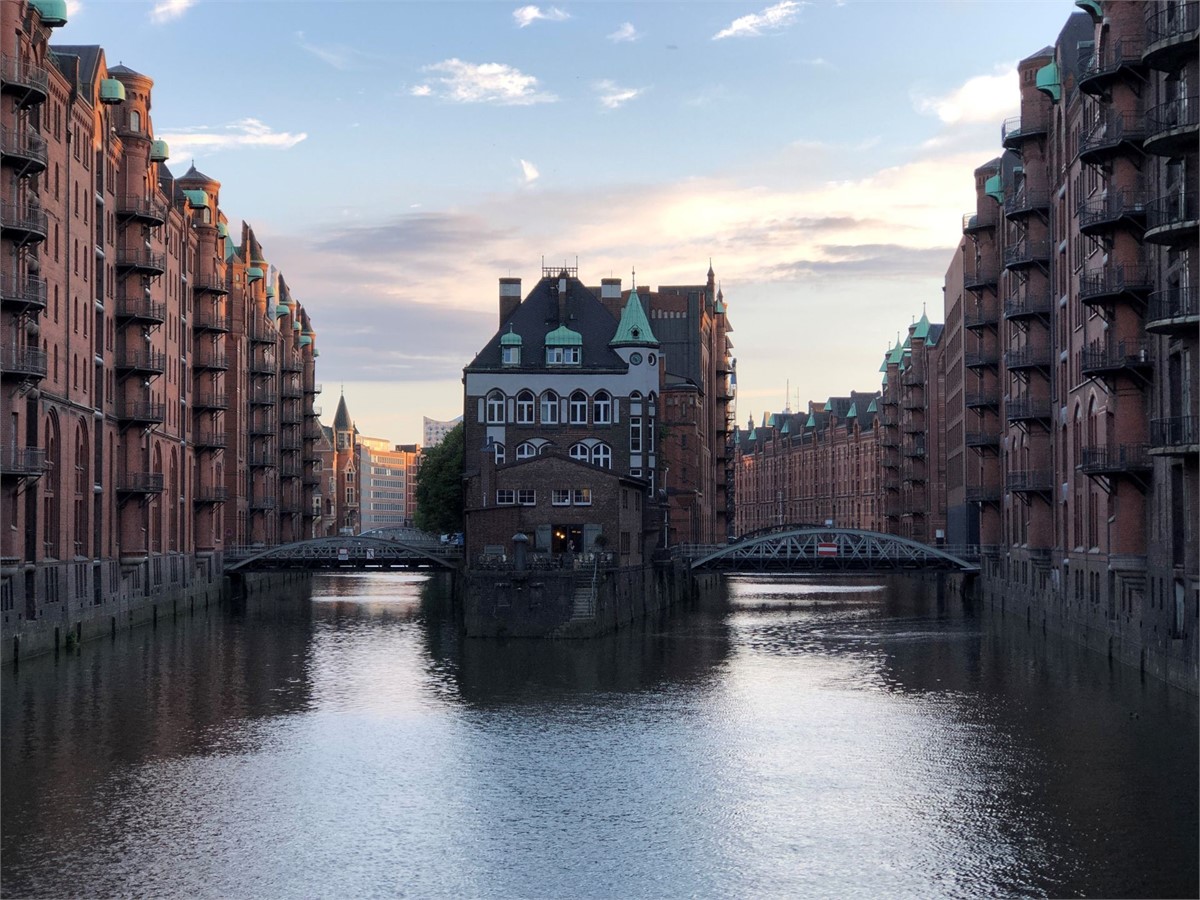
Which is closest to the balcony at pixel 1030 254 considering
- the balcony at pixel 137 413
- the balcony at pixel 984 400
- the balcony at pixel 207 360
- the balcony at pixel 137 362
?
the balcony at pixel 984 400

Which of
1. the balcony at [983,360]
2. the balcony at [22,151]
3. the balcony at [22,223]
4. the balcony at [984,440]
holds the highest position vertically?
the balcony at [22,151]

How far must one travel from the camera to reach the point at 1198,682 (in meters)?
44.2

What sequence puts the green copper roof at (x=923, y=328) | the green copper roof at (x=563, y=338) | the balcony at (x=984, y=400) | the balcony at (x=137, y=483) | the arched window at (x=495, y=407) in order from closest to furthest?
the balcony at (x=137, y=483) → the balcony at (x=984, y=400) → the arched window at (x=495, y=407) → the green copper roof at (x=563, y=338) → the green copper roof at (x=923, y=328)

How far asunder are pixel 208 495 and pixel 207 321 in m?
10.7

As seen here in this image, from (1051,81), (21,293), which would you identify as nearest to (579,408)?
(1051,81)

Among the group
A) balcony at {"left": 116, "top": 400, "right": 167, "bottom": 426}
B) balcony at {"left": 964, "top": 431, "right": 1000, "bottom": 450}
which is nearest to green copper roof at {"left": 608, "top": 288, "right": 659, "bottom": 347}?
balcony at {"left": 964, "top": 431, "right": 1000, "bottom": 450}

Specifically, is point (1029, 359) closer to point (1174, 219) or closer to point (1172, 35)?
point (1174, 219)

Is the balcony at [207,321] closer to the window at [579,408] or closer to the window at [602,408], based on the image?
the window at [579,408]

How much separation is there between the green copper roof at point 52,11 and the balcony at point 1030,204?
43.1 metres

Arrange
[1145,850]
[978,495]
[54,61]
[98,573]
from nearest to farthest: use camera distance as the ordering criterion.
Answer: [1145,850] < [54,61] < [98,573] < [978,495]

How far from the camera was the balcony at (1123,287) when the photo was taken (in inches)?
1986

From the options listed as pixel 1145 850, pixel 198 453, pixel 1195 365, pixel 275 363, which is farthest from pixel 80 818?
pixel 275 363

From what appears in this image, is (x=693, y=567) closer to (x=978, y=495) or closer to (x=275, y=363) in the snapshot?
(x=978, y=495)

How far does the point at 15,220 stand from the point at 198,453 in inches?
1681
